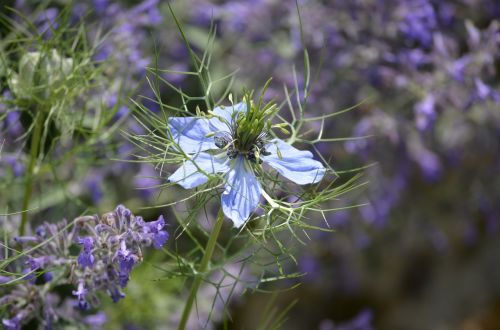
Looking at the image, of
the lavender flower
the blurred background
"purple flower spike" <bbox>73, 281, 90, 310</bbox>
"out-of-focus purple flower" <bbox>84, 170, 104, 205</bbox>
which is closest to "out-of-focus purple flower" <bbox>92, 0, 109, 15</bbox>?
the blurred background

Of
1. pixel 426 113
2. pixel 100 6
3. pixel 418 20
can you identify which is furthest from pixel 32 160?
pixel 418 20

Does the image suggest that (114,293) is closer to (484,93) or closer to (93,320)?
(93,320)

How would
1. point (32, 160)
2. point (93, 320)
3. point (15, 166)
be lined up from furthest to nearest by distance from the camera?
point (15, 166)
point (93, 320)
point (32, 160)

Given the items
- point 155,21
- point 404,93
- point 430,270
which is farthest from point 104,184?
point 430,270

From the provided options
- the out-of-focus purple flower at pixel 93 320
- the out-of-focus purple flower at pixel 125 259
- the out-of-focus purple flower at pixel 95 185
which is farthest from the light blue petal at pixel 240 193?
the out-of-focus purple flower at pixel 95 185

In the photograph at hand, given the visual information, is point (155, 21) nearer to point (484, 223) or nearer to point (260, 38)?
point (260, 38)

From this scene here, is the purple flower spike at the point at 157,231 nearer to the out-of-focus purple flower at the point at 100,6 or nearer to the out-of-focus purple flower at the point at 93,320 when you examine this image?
the out-of-focus purple flower at the point at 93,320
